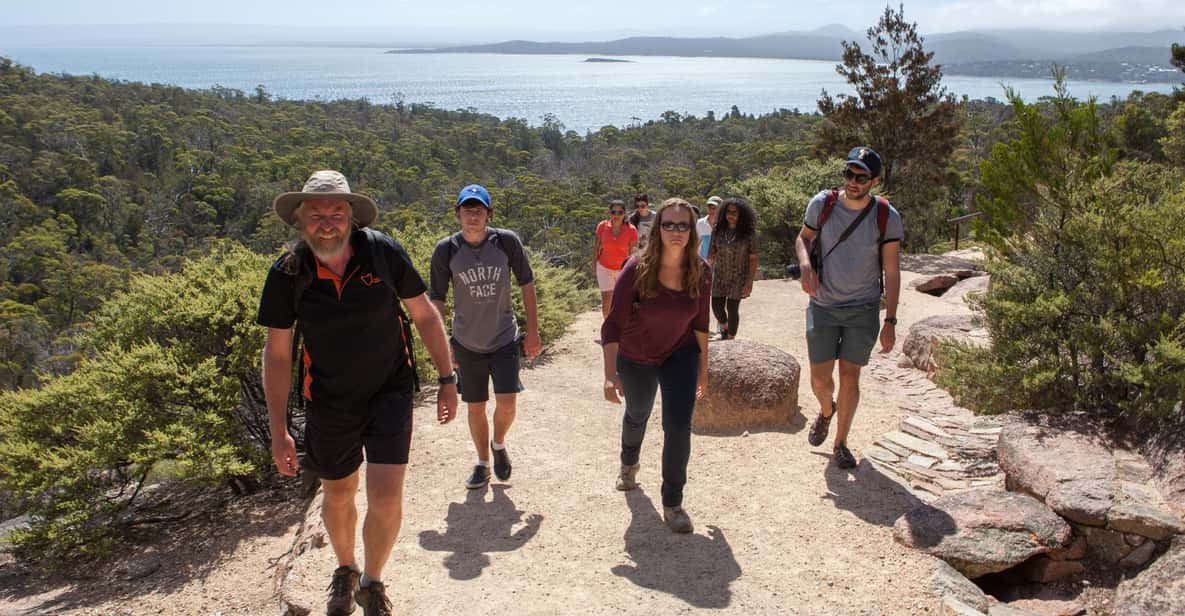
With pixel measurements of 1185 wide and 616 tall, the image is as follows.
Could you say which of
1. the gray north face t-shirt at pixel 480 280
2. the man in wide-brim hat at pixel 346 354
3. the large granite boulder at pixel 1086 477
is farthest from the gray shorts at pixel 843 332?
the man in wide-brim hat at pixel 346 354

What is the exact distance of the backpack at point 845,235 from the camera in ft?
14.4

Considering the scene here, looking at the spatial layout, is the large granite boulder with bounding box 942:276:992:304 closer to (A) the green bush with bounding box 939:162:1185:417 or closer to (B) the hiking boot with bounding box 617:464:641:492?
(A) the green bush with bounding box 939:162:1185:417

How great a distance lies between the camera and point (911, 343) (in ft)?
23.9

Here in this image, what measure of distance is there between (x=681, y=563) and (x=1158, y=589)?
205cm

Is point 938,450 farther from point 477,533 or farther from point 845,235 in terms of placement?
point 477,533

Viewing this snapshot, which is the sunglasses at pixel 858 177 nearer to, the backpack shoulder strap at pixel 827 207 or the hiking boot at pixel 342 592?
the backpack shoulder strap at pixel 827 207

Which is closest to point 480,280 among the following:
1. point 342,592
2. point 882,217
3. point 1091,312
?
point 342,592

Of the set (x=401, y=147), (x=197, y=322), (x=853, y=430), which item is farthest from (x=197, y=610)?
(x=401, y=147)

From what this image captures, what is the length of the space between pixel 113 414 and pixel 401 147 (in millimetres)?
57676

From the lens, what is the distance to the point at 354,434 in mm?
3041

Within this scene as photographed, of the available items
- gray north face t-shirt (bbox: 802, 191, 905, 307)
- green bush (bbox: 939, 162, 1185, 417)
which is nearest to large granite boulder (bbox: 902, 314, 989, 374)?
green bush (bbox: 939, 162, 1185, 417)

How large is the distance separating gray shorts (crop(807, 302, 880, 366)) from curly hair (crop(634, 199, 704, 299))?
1256 millimetres

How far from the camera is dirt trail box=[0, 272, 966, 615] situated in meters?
3.45

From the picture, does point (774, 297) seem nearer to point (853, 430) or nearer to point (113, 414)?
point (853, 430)
